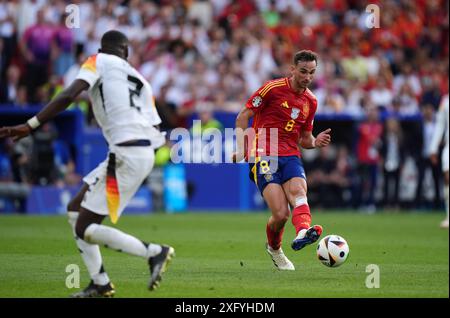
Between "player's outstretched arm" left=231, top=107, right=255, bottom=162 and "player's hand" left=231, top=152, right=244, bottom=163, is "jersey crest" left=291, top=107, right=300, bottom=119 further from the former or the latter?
"player's hand" left=231, top=152, right=244, bottom=163

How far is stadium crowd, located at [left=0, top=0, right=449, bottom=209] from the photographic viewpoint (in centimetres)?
2308

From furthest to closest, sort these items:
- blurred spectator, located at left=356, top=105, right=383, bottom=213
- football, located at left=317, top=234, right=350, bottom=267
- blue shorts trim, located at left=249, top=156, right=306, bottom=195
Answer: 1. blurred spectator, located at left=356, top=105, right=383, bottom=213
2. blue shorts trim, located at left=249, top=156, right=306, bottom=195
3. football, located at left=317, top=234, right=350, bottom=267

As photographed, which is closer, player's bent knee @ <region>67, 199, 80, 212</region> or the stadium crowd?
player's bent knee @ <region>67, 199, 80, 212</region>

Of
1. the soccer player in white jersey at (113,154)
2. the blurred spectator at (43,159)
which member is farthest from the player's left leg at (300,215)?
the blurred spectator at (43,159)

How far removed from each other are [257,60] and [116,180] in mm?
17240

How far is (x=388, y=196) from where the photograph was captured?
26.6m

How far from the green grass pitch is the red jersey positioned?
1.47 meters

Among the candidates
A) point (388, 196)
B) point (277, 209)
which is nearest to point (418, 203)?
point (388, 196)

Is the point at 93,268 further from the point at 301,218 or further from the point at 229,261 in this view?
the point at 229,261

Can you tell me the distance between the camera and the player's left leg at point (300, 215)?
10628 mm

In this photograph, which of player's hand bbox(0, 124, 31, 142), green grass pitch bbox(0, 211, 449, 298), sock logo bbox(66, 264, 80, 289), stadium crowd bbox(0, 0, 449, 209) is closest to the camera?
player's hand bbox(0, 124, 31, 142)

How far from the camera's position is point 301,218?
36.7ft

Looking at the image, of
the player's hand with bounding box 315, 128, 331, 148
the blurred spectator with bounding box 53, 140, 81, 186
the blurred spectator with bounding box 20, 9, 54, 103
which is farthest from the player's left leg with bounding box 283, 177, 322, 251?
the blurred spectator with bounding box 20, 9, 54, 103
